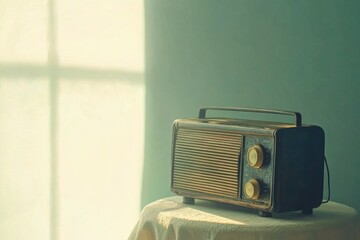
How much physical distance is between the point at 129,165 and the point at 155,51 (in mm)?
368

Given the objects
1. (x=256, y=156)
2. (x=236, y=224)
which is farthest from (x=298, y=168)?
(x=236, y=224)

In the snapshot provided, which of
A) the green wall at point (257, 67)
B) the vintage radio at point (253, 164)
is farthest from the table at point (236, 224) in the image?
the green wall at point (257, 67)

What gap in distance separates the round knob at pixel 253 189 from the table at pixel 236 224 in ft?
0.16

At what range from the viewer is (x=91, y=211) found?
84.7 inches

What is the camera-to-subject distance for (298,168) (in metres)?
1.67

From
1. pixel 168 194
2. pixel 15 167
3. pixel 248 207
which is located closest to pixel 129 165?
pixel 168 194

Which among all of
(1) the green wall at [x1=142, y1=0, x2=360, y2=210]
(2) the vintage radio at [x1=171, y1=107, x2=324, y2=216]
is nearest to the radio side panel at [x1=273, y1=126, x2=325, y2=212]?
(2) the vintage radio at [x1=171, y1=107, x2=324, y2=216]

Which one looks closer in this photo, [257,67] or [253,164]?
[253,164]

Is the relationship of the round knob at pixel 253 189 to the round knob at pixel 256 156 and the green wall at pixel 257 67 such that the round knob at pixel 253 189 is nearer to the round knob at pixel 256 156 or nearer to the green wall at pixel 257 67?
the round knob at pixel 256 156

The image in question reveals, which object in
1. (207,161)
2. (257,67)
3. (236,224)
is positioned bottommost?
(236,224)

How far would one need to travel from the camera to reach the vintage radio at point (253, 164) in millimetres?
1646

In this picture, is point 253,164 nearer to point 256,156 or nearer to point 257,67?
point 256,156

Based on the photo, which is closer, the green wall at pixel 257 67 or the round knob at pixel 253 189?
the round knob at pixel 253 189

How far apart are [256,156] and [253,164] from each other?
0.03 meters
